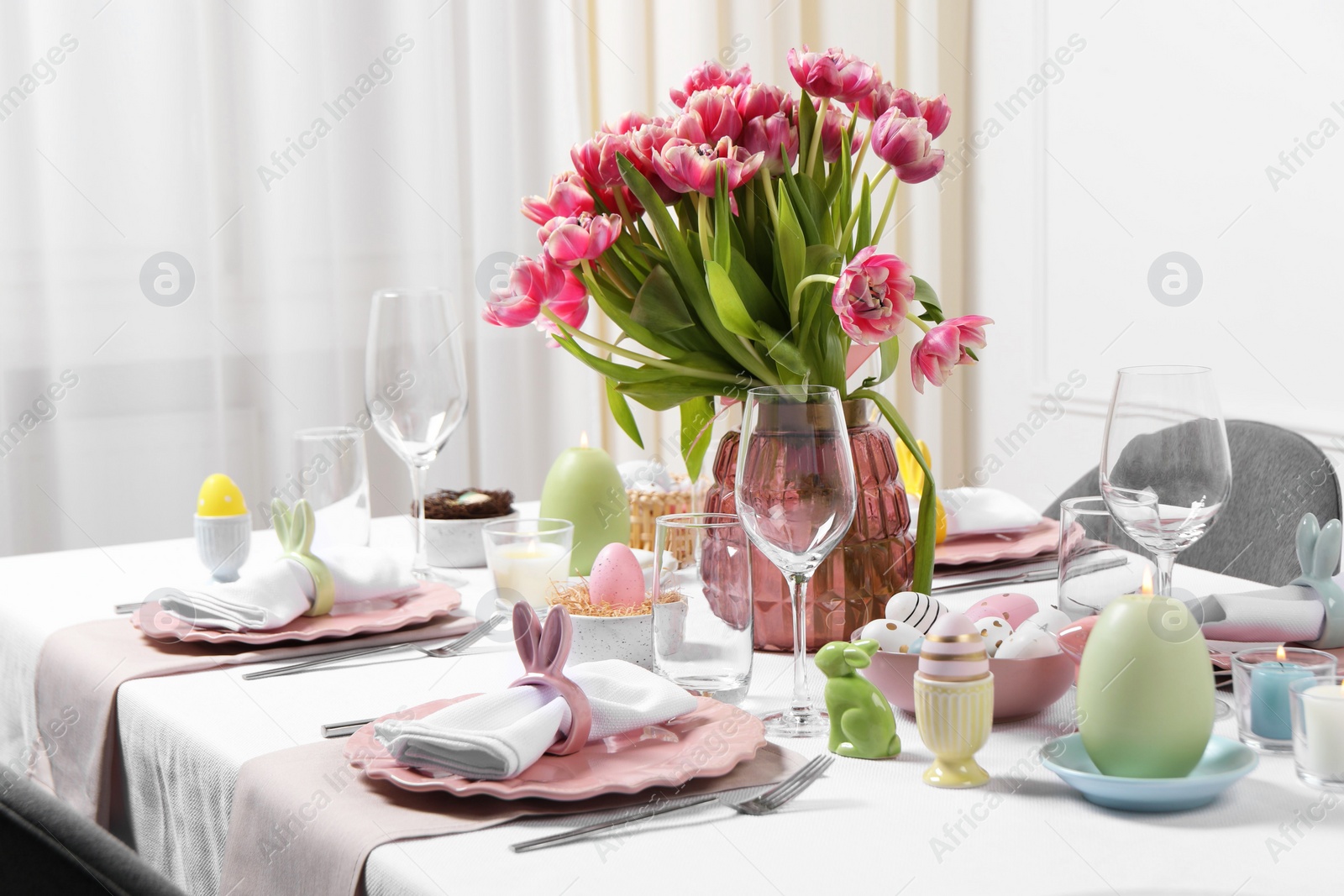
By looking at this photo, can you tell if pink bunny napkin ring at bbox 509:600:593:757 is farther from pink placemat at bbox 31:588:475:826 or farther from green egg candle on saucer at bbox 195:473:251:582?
green egg candle on saucer at bbox 195:473:251:582

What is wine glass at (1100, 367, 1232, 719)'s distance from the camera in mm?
899

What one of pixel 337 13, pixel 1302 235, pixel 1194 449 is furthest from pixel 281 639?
pixel 1302 235

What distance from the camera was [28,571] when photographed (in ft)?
4.69

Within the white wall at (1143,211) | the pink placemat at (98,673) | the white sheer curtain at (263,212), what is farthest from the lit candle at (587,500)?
the white wall at (1143,211)

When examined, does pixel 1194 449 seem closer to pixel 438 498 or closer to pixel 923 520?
pixel 923 520

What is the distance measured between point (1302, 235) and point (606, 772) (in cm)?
226

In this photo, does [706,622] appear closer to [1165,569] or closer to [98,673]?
[1165,569]

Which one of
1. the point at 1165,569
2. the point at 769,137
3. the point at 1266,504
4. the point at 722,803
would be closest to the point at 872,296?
the point at 769,137

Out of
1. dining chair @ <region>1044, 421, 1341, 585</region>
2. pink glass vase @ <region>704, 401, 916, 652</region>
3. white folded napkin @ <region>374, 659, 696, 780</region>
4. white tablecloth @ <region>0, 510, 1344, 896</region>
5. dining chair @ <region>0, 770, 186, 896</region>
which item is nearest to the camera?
dining chair @ <region>0, 770, 186, 896</region>

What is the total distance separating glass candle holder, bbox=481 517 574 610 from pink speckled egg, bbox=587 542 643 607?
0.19 ft

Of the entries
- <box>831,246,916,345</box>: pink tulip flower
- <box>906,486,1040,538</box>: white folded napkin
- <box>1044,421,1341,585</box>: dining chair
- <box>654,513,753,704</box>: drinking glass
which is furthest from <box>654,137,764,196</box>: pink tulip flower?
<box>1044,421,1341,585</box>: dining chair

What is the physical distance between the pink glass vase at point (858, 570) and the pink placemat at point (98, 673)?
28 cm

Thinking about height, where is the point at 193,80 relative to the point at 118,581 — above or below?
above

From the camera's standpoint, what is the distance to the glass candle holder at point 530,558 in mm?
1094
